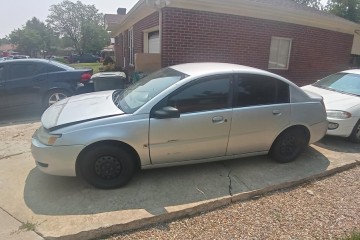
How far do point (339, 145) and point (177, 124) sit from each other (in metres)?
3.49

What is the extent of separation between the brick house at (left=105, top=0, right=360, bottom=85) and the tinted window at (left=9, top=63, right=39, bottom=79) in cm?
251

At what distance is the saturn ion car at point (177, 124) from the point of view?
312 cm

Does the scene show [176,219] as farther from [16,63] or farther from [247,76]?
[16,63]

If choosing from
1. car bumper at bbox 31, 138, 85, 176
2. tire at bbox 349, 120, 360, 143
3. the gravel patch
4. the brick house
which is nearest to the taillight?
the brick house

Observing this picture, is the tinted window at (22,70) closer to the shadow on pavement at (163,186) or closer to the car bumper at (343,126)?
the shadow on pavement at (163,186)

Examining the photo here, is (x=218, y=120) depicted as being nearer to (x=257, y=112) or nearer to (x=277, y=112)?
(x=257, y=112)

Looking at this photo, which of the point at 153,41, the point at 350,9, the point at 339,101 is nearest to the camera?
the point at 339,101

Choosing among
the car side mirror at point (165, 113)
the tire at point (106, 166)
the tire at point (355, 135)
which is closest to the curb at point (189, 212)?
the tire at point (106, 166)

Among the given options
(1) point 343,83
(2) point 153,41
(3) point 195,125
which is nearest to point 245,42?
(2) point 153,41

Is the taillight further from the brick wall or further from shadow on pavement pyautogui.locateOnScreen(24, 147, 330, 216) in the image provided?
shadow on pavement pyautogui.locateOnScreen(24, 147, 330, 216)

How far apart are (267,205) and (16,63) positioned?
21.3 ft

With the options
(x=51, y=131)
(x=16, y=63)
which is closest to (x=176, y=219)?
(x=51, y=131)

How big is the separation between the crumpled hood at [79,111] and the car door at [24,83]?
10.6 ft

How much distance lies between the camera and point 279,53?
955 cm
